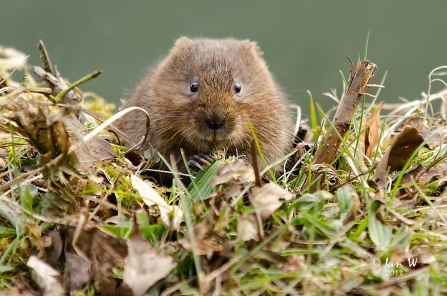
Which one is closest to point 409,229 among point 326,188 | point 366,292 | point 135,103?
point 366,292

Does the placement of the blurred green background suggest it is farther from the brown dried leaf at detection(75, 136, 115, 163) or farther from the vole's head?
the brown dried leaf at detection(75, 136, 115, 163)

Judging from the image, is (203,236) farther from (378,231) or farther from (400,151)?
(400,151)

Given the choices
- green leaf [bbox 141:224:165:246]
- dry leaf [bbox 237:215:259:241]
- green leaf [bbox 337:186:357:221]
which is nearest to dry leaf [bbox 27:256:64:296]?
green leaf [bbox 141:224:165:246]

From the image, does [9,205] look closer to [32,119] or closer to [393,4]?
[32,119]

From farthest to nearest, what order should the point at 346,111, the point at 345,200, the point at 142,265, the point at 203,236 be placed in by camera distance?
1. the point at 346,111
2. the point at 345,200
3. the point at 203,236
4. the point at 142,265

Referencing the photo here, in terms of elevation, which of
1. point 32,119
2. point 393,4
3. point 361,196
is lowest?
point 361,196

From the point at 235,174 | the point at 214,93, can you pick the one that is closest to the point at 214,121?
the point at 214,93
